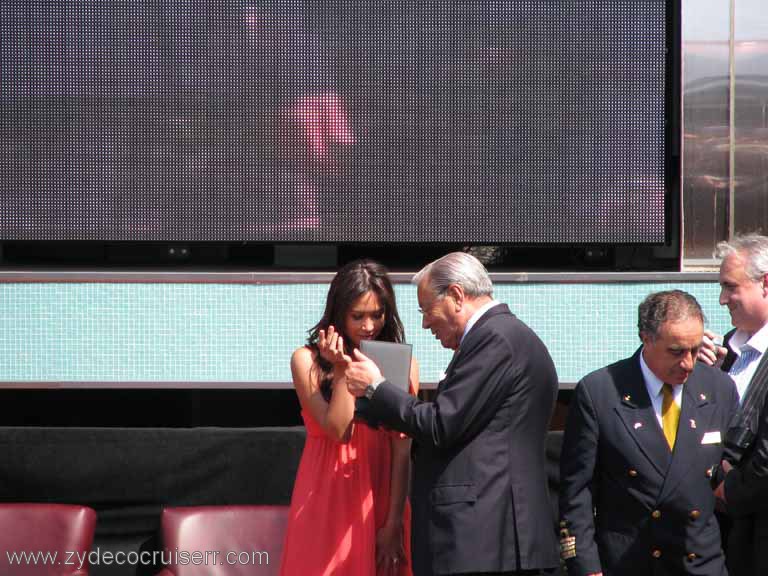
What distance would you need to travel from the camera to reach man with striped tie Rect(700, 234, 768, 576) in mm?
3145

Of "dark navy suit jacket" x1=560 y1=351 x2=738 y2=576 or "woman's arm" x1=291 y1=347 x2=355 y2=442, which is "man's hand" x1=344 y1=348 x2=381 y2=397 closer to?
"woman's arm" x1=291 y1=347 x2=355 y2=442

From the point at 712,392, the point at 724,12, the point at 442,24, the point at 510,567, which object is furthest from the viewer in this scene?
the point at 724,12

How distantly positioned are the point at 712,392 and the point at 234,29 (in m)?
2.25

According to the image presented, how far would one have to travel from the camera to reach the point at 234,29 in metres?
4.07

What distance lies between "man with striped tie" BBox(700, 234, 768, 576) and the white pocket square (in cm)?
3

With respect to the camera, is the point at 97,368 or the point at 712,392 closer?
Answer: the point at 712,392

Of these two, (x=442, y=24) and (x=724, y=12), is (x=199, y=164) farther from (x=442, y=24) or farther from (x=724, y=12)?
(x=724, y=12)

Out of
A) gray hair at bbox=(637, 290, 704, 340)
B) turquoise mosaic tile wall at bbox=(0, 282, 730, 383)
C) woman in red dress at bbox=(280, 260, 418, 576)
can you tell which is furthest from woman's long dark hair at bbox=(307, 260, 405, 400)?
gray hair at bbox=(637, 290, 704, 340)

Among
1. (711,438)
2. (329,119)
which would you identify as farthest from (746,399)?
(329,119)

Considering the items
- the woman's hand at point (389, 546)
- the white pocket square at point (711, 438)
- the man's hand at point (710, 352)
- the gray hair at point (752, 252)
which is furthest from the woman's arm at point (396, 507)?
the gray hair at point (752, 252)

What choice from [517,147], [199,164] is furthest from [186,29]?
[517,147]

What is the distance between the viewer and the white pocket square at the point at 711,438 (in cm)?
327

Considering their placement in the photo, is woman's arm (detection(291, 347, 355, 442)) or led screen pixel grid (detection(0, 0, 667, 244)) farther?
led screen pixel grid (detection(0, 0, 667, 244))

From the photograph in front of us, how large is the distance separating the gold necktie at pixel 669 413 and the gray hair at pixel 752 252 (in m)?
0.59
